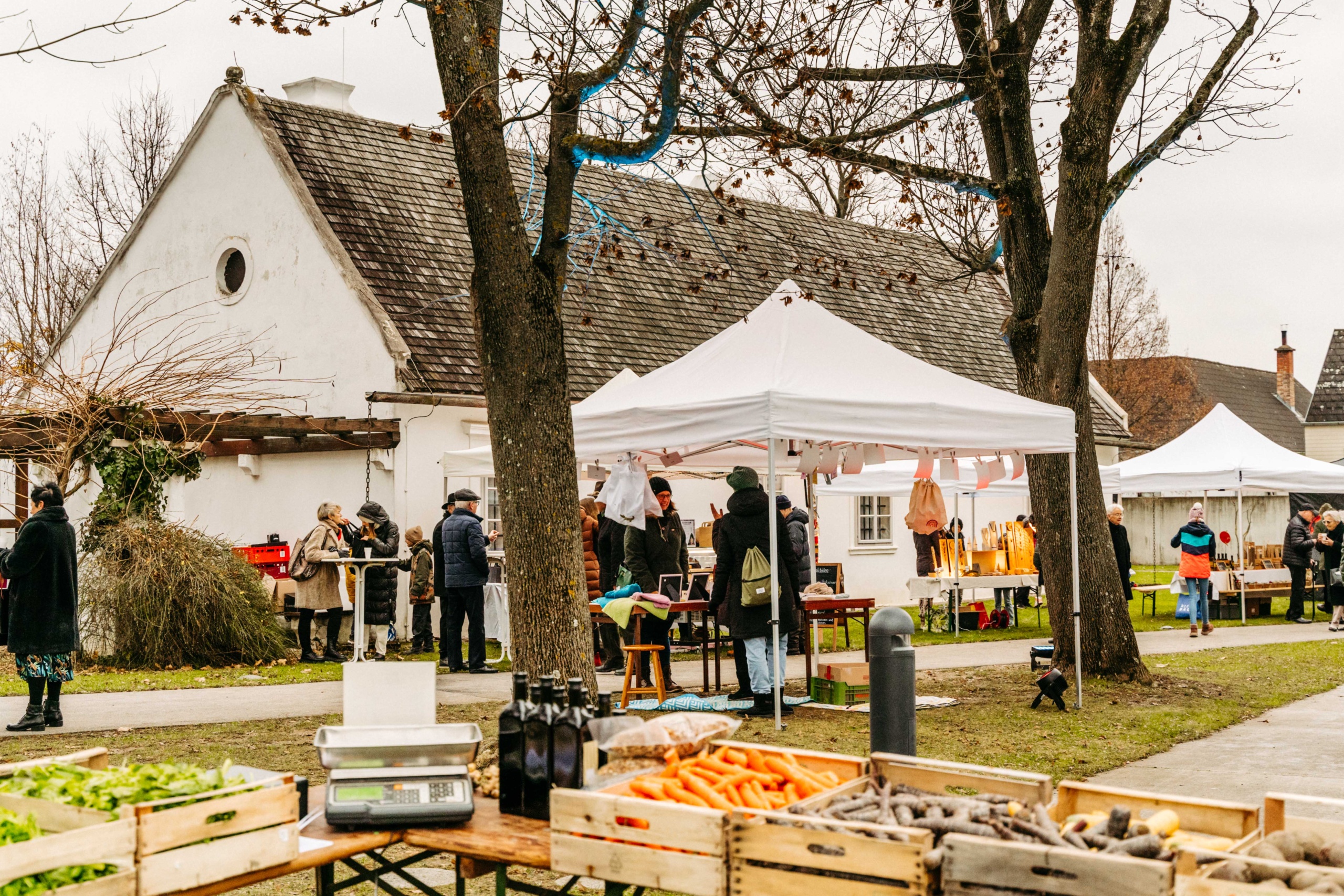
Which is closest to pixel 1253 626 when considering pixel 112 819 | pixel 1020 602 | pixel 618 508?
pixel 1020 602

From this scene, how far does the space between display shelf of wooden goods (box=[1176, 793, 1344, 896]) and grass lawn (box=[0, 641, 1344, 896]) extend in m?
3.88

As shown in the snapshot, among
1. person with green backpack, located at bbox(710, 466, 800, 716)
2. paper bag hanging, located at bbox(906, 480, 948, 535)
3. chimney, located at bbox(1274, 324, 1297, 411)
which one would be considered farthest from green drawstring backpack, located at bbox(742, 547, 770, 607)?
chimney, located at bbox(1274, 324, 1297, 411)

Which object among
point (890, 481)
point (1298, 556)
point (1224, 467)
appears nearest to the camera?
point (890, 481)

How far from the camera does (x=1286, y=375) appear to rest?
195 feet

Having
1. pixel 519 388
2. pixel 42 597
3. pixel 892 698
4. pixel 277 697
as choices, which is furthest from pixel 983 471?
pixel 42 597

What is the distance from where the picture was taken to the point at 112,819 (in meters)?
3.62

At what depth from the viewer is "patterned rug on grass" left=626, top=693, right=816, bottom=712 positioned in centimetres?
1130

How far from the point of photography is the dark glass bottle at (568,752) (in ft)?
A: 13.6

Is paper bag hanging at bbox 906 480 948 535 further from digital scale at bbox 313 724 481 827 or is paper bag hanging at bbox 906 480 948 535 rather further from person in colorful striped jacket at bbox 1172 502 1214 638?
digital scale at bbox 313 724 481 827

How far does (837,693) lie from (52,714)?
6.48 m

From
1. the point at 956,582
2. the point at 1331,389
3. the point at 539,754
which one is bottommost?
the point at 539,754

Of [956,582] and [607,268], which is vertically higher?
[607,268]

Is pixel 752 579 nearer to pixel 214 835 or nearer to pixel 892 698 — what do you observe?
pixel 892 698

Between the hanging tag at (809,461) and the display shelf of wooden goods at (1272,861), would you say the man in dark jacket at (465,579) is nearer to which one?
the hanging tag at (809,461)
